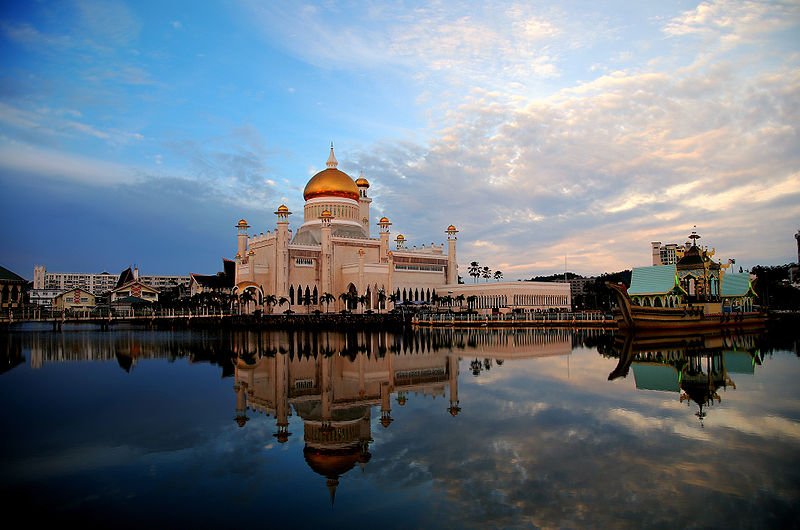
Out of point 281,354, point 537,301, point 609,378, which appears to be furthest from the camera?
point 537,301

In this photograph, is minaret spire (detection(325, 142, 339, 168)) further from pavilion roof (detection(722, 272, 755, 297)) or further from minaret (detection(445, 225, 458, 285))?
pavilion roof (detection(722, 272, 755, 297))

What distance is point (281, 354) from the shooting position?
23.2m

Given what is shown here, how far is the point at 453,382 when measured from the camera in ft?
51.9

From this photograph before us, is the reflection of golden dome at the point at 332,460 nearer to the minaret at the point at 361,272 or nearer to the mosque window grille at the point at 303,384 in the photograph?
the mosque window grille at the point at 303,384

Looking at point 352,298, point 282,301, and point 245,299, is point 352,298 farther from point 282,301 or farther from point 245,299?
point 245,299

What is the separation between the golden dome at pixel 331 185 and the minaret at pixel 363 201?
411 centimetres

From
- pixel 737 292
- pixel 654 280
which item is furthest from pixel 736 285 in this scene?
pixel 654 280

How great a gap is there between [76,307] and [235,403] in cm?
6699

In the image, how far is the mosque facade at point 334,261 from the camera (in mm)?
54562

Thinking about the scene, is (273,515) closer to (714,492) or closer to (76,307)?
(714,492)

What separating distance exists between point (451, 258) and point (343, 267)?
1423cm

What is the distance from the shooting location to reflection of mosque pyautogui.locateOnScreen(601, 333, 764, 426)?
1447 centimetres

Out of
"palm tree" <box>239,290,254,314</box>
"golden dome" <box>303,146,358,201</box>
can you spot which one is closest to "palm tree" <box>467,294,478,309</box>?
"golden dome" <box>303,146,358,201</box>

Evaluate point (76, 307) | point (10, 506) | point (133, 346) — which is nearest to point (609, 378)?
point (10, 506)
